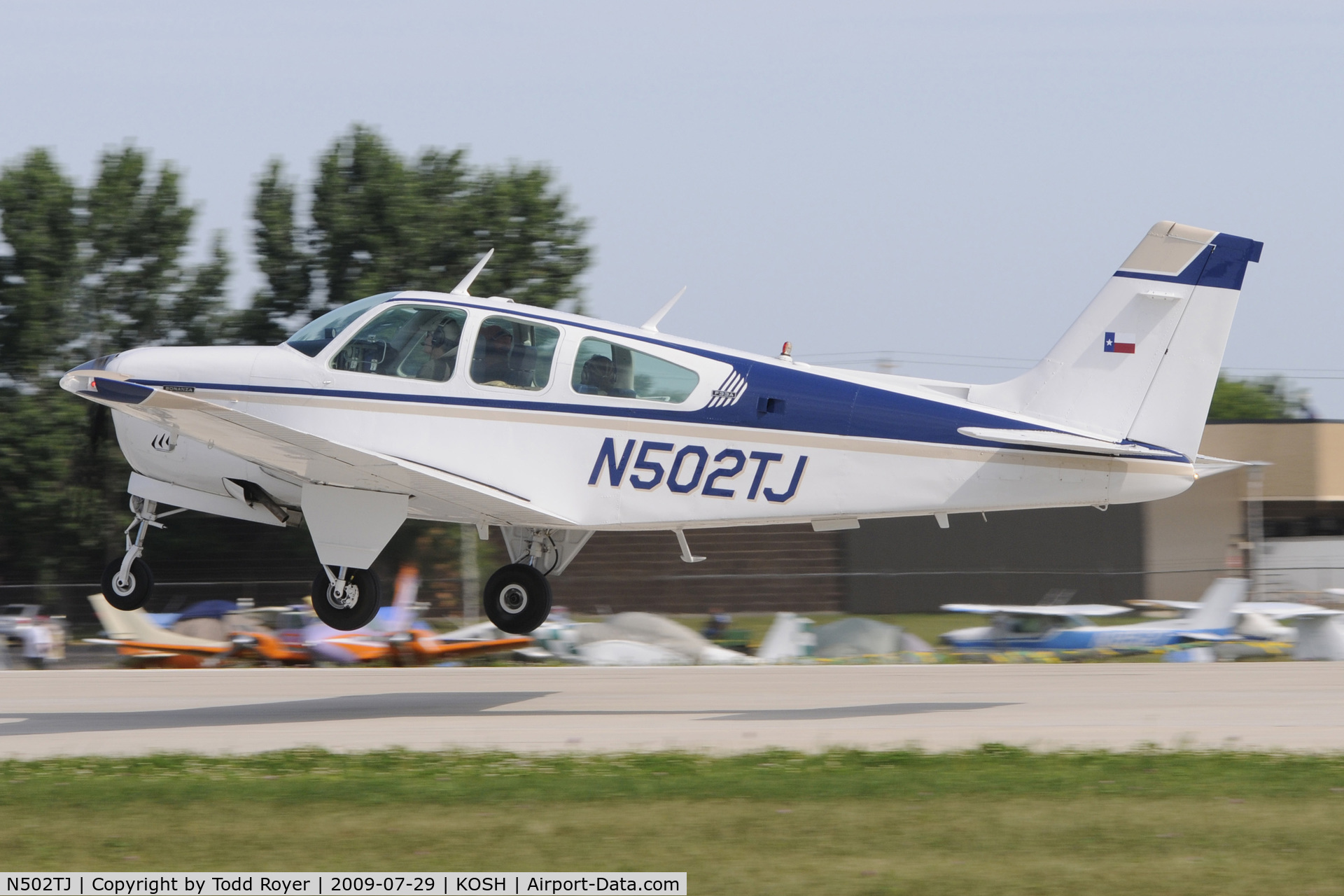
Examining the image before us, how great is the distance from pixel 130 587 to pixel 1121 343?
28.4 ft

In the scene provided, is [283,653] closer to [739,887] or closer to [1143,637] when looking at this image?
[1143,637]

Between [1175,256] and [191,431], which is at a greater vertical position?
[1175,256]

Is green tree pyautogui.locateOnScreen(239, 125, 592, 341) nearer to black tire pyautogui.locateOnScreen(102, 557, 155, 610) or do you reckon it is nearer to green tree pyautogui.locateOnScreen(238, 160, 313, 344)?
green tree pyautogui.locateOnScreen(238, 160, 313, 344)

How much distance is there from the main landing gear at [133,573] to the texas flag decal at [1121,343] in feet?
26.3

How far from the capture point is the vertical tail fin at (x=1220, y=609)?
59.3ft

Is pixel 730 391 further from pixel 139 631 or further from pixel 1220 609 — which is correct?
pixel 139 631

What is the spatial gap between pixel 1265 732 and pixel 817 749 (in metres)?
3.69

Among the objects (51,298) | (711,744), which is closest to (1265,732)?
(711,744)

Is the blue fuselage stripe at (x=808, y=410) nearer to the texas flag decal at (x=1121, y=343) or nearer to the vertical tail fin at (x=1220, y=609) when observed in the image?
the texas flag decal at (x=1121, y=343)

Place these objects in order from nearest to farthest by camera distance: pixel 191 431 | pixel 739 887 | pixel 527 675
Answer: pixel 739 887, pixel 191 431, pixel 527 675

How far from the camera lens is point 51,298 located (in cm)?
2520

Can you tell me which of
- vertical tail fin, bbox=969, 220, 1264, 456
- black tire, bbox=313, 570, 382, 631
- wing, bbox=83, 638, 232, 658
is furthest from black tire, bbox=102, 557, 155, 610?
vertical tail fin, bbox=969, 220, 1264, 456

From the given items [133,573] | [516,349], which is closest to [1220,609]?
[516,349]

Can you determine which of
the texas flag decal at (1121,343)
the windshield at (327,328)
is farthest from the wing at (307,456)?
the texas flag decal at (1121,343)
